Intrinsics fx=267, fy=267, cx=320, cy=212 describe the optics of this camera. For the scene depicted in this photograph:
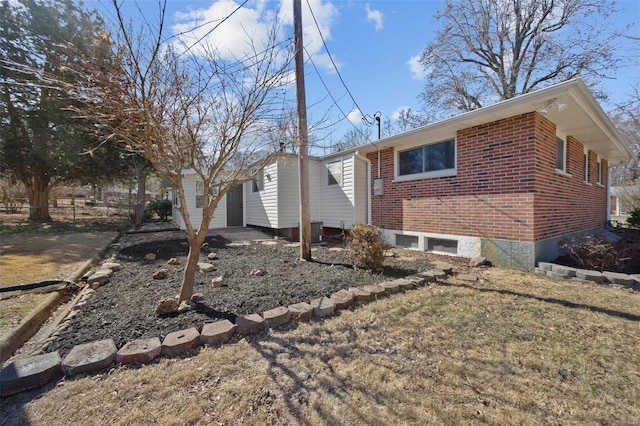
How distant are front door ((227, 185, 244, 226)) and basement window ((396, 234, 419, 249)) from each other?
7.43 meters

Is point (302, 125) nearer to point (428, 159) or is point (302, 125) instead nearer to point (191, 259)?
point (191, 259)

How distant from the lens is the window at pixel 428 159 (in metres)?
6.41

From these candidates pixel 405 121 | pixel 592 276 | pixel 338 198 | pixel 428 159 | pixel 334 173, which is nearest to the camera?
pixel 592 276

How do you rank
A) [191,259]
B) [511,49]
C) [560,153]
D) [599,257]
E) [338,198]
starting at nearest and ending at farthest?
[191,259] → [599,257] → [560,153] → [338,198] → [511,49]

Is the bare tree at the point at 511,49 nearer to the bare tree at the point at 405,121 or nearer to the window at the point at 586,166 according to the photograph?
the bare tree at the point at 405,121

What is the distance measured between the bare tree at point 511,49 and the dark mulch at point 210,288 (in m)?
13.8

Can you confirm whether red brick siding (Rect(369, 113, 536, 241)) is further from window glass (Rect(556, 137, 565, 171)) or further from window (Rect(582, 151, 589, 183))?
window (Rect(582, 151, 589, 183))

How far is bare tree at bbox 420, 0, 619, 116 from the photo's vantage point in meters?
12.0

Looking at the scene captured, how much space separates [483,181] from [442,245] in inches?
70.2

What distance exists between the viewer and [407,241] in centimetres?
739

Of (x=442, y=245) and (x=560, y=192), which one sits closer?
(x=560, y=192)

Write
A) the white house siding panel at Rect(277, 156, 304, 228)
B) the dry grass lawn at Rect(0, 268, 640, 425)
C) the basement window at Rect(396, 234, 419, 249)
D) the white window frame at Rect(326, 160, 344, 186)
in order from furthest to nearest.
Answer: the white house siding panel at Rect(277, 156, 304, 228), the white window frame at Rect(326, 160, 344, 186), the basement window at Rect(396, 234, 419, 249), the dry grass lawn at Rect(0, 268, 640, 425)

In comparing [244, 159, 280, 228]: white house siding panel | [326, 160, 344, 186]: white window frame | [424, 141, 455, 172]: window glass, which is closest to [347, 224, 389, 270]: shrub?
[424, 141, 455, 172]: window glass

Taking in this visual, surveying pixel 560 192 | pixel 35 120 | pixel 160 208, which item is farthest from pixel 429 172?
pixel 160 208
